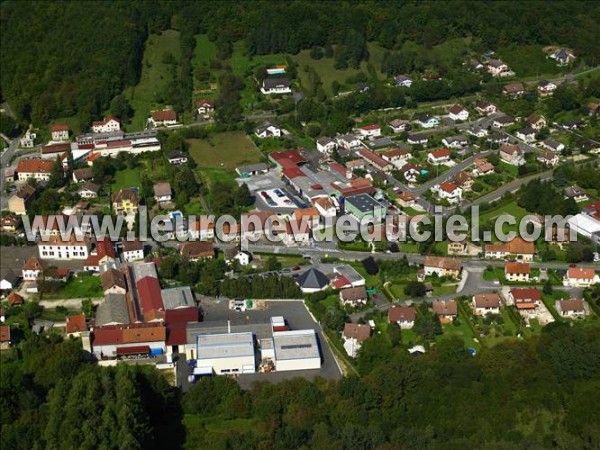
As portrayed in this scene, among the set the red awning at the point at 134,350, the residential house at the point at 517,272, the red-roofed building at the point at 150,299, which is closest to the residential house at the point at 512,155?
the residential house at the point at 517,272

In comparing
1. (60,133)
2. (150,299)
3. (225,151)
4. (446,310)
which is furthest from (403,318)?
(60,133)

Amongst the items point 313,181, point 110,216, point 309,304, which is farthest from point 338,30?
point 309,304

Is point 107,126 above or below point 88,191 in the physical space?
below

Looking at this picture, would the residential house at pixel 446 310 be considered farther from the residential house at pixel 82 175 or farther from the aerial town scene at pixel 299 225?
the residential house at pixel 82 175

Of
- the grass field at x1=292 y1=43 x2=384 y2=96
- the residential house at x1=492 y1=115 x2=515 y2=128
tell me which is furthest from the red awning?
the grass field at x1=292 y1=43 x2=384 y2=96

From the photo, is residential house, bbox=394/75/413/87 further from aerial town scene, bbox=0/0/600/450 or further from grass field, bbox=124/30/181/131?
grass field, bbox=124/30/181/131

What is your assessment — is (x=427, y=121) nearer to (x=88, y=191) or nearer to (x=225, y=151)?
(x=225, y=151)
